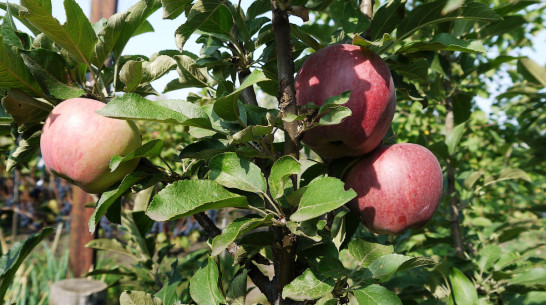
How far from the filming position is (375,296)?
0.54 meters

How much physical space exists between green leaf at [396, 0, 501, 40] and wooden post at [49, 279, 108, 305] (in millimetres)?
983

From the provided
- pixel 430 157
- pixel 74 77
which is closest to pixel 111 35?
pixel 74 77

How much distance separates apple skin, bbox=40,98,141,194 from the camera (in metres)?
0.59

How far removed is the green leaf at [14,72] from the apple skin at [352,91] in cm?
39

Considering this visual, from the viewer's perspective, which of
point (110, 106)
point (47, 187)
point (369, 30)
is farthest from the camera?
point (47, 187)

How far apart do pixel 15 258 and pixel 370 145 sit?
2.03 feet

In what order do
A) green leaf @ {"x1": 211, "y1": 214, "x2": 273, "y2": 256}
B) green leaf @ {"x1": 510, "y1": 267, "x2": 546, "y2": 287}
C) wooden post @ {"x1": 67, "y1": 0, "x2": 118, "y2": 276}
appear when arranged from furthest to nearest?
wooden post @ {"x1": 67, "y1": 0, "x2": 118, "y2": 276} → green leaf @ {"x1": 510, "y1": 267, "x2": 546, "y2": 287} → green leaf @ {"x1": 211, "y1": 214, "x2": 273, "y2": 256}

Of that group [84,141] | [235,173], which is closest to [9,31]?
[84,141]

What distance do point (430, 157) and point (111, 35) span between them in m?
0.54

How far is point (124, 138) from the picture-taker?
0.61 m

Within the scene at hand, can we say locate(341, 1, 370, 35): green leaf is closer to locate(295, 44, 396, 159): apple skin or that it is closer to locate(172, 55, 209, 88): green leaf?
locate(295, 44, 396, 159): apple skin

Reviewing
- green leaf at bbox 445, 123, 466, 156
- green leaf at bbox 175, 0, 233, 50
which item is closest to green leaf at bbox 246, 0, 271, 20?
green leaf at bbox 175, 0, 233, 50

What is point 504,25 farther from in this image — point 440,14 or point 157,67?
point 157,67

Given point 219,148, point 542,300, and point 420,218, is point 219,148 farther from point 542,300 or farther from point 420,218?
point 542,300
